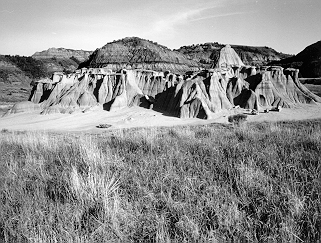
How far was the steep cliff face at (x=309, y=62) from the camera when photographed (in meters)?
77.0

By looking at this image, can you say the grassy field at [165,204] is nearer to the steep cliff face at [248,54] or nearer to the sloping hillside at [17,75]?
the sloping hillside at [17,75]

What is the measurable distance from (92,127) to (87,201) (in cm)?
2726

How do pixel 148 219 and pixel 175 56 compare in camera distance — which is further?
pixel 175 56

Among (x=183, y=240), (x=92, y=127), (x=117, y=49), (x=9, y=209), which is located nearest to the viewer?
(x=183, y=240)

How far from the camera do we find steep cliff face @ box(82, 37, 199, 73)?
288ft

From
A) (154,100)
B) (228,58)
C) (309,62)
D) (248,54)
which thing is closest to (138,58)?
(228,58)

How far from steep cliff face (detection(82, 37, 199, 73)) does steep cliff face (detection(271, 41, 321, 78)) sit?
38.7 meters

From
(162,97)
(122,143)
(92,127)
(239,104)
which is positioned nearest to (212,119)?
(239,104)

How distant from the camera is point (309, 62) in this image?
8131 cm

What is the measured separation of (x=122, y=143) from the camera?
550cm

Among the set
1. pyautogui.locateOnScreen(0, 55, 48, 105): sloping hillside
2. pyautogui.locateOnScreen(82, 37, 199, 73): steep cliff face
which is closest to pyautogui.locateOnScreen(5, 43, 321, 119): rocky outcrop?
pyautogui.locateOnScreen(0, 55, 48, 105): sloping hillside

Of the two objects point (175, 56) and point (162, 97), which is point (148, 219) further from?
point (175, 56)

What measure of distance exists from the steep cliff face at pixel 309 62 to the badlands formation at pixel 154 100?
1977 inches

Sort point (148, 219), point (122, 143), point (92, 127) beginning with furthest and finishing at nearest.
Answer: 1. point (92, 127)
2. point (122, 143)
3. point (148, 219)
